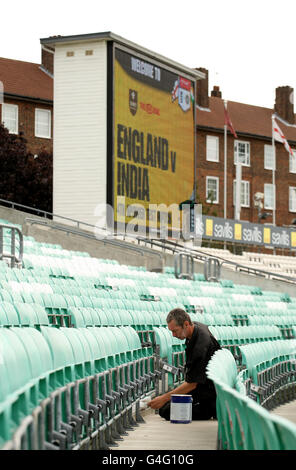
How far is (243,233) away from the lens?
35.4 metres

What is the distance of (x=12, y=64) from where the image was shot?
1848 inches

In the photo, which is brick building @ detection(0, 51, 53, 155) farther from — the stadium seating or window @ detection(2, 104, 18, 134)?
the stadium seating

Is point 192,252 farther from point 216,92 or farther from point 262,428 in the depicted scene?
point 216,92

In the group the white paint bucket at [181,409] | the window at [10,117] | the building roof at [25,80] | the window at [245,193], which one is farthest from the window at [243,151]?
the white paint bucket at [181,409]

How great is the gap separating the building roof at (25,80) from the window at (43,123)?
2.59 ft

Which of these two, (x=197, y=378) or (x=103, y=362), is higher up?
(x=103, y=362)

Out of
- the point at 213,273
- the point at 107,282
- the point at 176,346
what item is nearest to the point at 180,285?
the point at 107,282

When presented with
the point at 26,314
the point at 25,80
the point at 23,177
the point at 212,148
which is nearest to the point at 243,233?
the point at 23,177

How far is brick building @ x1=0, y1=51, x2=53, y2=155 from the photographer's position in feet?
144

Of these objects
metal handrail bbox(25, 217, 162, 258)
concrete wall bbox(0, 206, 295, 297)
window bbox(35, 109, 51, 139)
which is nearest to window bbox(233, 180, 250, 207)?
window bbox(35, 109, 51, 139)

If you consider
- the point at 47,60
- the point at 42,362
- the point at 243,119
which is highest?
the point at 47,60

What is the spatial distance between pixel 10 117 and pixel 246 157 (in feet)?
51.9

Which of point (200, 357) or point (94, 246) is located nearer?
point (200, 357)

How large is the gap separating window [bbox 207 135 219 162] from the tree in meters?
15.9
